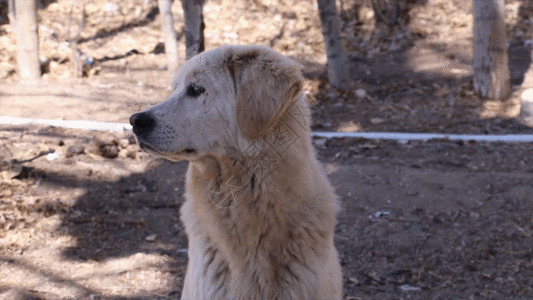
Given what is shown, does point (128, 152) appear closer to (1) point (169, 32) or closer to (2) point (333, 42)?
(1) point (169, 32)

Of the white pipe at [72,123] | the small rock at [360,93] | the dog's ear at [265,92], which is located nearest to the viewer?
the dog's ear at [265,92]

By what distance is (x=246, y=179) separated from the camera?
8.91 feet

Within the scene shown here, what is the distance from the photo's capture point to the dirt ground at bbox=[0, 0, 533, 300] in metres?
4.68

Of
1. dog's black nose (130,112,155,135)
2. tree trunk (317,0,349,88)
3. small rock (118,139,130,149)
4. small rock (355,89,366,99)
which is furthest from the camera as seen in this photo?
small rock (355,89,366,99)

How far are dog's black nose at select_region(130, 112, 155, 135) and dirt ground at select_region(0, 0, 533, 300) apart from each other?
2.28m

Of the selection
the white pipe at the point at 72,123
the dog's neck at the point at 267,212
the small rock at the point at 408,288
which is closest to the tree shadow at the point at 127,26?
the white pipe at the point at 72,123

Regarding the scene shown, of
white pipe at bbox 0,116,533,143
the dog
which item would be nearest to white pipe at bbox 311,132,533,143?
white pipe at bbox 0,116,533,143

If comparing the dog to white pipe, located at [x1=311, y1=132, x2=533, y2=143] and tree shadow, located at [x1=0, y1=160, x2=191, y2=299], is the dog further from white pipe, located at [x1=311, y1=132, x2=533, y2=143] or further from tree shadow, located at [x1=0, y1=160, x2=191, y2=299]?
white pipe, located at [x1=311, y1=132, x2=533, y2=143]

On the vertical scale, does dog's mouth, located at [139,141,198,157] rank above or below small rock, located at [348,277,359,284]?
above

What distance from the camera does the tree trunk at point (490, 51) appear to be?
930 centimetres

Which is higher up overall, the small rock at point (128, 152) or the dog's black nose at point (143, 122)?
the dog's black nose at point (143, 122)

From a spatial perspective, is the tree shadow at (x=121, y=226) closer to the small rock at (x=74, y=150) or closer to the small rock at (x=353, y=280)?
the small rock at (x=74, y=150)

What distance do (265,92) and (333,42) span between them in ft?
27.9

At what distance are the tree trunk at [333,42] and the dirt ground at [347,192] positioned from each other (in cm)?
30
